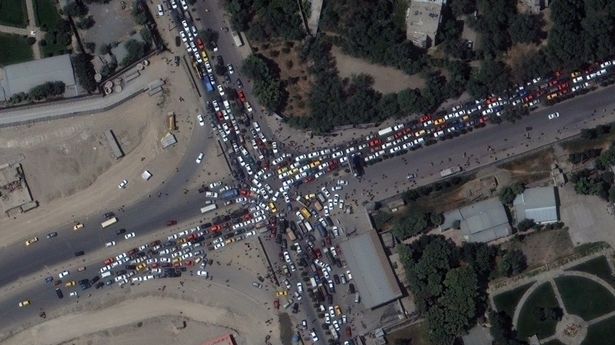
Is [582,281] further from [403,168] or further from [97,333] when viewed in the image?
[97,333]

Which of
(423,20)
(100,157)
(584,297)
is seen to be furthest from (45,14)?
(584,297)

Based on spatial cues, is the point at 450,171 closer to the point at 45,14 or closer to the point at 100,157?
the point at 100,157

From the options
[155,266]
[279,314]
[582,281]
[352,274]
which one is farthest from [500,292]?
[155,266]

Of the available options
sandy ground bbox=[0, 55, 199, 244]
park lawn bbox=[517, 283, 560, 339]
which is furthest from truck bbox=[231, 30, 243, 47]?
park lawn bbox=[517, 283, 560, 339]

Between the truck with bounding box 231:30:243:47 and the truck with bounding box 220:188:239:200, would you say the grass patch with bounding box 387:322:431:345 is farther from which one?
the truck with bounding box 231:30:243:47

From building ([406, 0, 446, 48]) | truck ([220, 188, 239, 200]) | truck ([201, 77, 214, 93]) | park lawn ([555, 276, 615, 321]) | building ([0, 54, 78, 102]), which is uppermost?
building ([0, 54, 78, 102])

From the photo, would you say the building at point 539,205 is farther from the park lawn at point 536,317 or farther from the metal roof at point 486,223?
the park lawn at point 536,317
